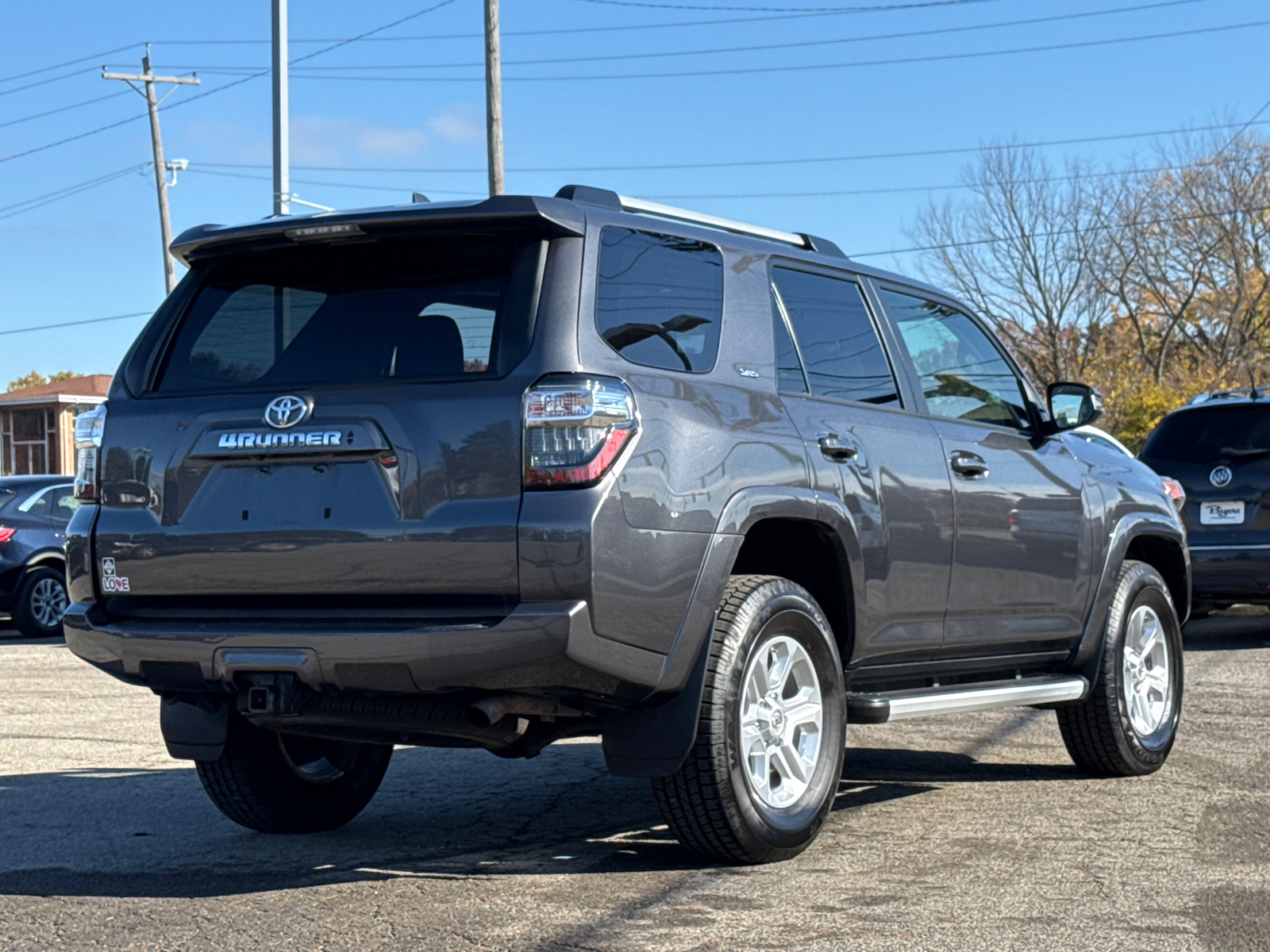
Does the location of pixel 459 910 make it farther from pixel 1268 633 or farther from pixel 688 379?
pixel 1268 633

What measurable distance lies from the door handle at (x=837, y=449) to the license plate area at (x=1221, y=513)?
25.1ft

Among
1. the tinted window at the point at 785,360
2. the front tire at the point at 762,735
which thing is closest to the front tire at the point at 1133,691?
the front tire at the point at 762,735

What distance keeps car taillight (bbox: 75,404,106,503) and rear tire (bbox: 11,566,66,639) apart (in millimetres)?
11099

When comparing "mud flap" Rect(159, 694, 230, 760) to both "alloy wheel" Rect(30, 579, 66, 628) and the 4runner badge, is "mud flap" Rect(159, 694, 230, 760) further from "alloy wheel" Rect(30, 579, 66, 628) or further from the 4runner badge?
"alloy wheel" Rect(30, 579, 66, 628)

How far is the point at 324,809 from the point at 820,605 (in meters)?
1.99

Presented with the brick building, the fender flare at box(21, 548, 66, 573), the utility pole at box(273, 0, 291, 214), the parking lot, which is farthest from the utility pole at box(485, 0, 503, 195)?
the brick building

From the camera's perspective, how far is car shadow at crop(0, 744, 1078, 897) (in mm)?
5070

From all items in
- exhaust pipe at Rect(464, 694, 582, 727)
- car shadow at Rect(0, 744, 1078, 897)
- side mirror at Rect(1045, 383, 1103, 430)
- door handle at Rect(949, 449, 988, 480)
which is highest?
side mirror at Rect(1045, 383, 1103, 430)

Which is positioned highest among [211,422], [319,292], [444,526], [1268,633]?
[319,292]

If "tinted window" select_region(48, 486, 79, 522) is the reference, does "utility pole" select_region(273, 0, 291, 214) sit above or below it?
above

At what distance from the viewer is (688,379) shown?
4.84m

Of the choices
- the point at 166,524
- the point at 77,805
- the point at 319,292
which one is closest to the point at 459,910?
the point at 166,524

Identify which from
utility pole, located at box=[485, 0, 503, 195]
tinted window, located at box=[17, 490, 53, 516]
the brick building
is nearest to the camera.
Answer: tinted window, located at box=[17, 490, 53, 516]

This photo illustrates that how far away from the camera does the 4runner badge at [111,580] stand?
4949mm
